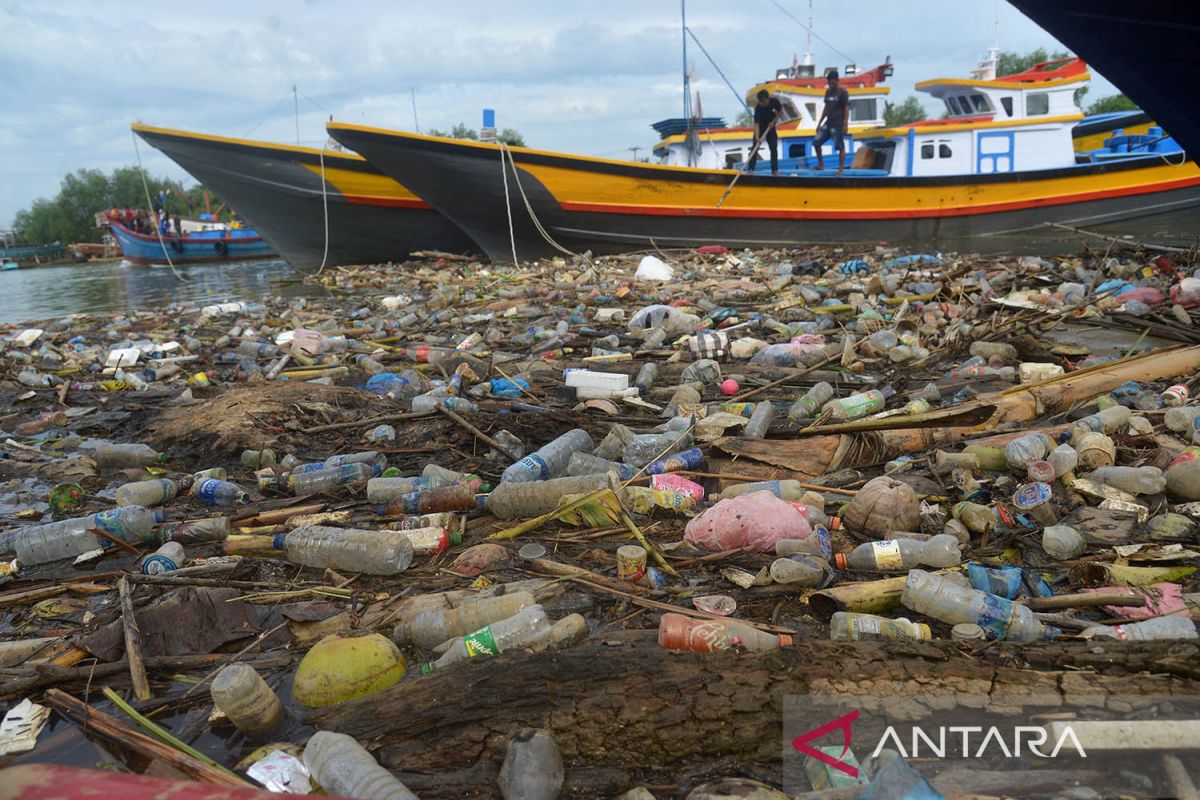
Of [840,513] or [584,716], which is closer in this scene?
[584,716]

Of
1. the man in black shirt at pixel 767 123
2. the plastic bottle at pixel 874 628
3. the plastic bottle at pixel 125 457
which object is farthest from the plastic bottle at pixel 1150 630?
the man in black shirt at pixel 767 123

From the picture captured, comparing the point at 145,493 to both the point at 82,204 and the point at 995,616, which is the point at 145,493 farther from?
the point at 82,204

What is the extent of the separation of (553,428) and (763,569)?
1.79 metres

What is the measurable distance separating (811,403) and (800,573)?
1791 millimetres

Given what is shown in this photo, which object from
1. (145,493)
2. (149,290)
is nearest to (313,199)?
(149,290)

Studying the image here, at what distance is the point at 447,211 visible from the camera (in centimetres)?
1233

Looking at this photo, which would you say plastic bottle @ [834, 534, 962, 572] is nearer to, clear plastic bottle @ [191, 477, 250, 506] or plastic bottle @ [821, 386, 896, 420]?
plastic bottle @ [821, 386, 896, 420]

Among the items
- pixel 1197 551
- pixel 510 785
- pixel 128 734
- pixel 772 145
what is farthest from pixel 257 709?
pixel 772 145

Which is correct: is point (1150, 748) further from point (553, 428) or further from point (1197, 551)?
point (553, 428)

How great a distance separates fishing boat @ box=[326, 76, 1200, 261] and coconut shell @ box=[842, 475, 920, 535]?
9.81m

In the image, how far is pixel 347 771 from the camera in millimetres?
1490

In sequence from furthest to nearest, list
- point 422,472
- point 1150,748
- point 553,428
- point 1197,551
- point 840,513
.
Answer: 1. point 553,428
2. point 422,472
3. point 840,513
4. point 1197,551
5. point 1150,748

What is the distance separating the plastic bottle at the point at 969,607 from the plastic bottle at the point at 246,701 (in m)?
1.70

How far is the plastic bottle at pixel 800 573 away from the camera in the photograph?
220cm
